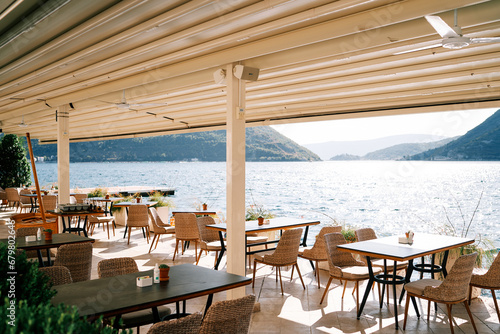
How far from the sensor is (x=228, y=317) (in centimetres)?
289

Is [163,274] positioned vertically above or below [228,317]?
above

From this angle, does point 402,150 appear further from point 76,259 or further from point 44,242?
point 76,259

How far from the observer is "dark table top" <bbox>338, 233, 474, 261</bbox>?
496 cm

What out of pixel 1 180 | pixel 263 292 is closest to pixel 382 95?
pixel 263 292

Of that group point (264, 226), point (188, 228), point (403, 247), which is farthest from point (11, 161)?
point (403, 247)

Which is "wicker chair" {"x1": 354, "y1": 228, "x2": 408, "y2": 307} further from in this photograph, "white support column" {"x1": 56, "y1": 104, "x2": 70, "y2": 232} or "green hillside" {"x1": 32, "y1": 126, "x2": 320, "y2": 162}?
"green hillside" {"x1": 32, "y1": 126, "x2": 320, "y2": 162}

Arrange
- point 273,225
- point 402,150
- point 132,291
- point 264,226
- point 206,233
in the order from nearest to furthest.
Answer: point 132,291, point 264,226, point 273,225, point 206,233, point 402,150

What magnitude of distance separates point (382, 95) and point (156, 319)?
546 cm

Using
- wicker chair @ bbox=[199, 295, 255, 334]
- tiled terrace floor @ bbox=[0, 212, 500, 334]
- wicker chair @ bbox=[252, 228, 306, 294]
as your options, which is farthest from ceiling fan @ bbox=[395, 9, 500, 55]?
wicker chair @ bbox=[252, 228, 306, 294]

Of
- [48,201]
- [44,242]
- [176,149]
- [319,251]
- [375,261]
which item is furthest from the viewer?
[176,149]

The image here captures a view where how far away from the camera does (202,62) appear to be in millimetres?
5340

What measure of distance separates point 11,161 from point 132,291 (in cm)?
1774

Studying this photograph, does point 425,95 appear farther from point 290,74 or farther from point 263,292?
point 263,292

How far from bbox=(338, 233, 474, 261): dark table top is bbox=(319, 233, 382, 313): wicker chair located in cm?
37
